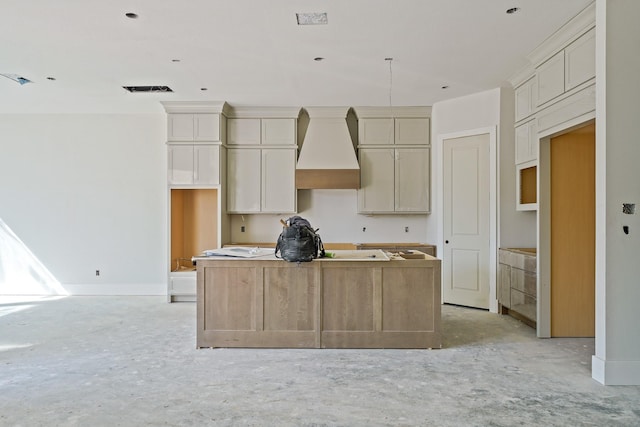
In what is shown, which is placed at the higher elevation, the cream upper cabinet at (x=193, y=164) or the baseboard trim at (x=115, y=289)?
the cream upper cabinet at (x=193, y=164)

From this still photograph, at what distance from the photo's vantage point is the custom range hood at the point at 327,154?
6.52 metres

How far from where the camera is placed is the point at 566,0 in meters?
3.37

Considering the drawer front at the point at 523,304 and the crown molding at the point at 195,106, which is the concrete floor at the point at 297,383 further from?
the crown molding at the point at 195,106

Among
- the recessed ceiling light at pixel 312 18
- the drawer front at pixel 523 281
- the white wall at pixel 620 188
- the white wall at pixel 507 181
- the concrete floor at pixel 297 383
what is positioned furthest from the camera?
the white wall at pixel 507 181

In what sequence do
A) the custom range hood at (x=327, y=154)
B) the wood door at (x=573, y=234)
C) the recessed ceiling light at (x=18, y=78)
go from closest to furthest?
the wood door at (x=573, y=234) → the recessed ceiling light at (x=18, y=78) → the custom range hood at (x=327, y=154)

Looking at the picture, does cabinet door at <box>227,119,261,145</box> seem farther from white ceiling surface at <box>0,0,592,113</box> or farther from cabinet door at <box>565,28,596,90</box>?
cabinet door at <box>565,28,596,90</box>

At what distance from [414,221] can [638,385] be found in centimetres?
407

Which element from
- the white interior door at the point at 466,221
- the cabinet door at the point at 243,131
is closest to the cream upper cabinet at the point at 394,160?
the white interior door at the point at 466,221

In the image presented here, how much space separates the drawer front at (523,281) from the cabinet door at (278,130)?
368 cm

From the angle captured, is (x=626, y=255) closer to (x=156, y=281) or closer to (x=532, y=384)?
(x=532, y=384)

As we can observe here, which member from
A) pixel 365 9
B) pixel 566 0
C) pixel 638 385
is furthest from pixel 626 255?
pixel 365 9

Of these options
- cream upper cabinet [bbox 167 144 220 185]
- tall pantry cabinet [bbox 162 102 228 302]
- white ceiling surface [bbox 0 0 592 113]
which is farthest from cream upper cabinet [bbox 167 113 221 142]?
white ceiling surface [bbox 0 0 592 113]

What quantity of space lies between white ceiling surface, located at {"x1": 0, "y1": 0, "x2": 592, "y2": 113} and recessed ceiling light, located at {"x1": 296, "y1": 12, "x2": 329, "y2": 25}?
0.18 ft

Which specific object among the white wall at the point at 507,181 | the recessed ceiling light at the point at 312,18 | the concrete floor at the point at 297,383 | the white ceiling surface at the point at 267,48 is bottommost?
the concrete floor at the point at 297,383
